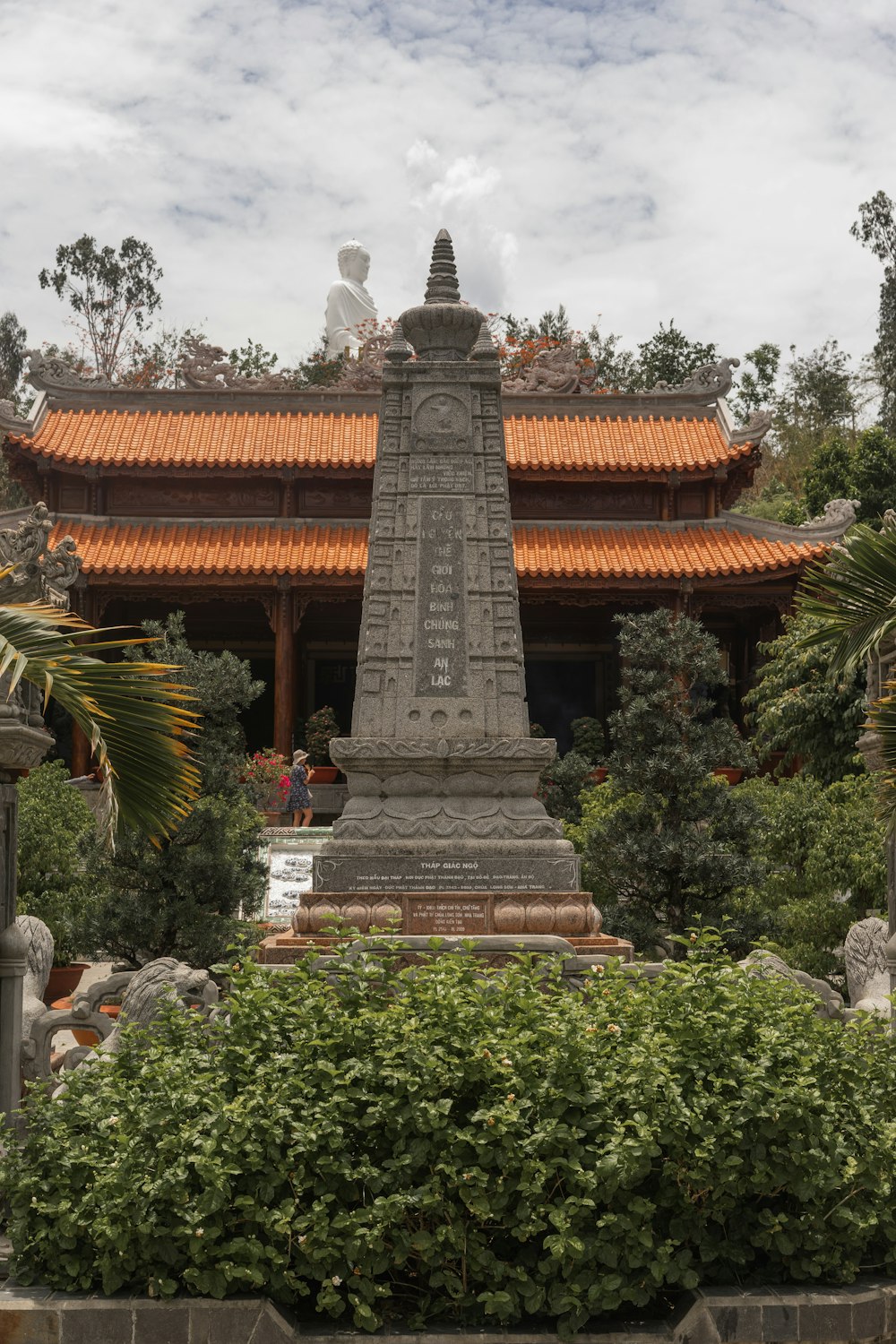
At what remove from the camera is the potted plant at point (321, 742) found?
21547 millimetres

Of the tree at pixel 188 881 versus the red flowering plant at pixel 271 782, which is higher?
the red flowering plant at pixel 271 782

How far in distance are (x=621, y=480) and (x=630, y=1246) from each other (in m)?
20.6

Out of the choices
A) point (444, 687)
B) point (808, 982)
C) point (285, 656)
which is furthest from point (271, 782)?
point (808, 982)

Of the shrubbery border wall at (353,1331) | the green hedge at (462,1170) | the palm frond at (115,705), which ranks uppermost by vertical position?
the palm frond at (115,705)

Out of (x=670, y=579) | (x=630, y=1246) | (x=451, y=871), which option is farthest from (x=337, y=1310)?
(x=670, y=579)

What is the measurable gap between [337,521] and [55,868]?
1258 centimetres

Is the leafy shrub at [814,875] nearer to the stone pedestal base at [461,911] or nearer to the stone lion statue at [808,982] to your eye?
the stone pedestal base at [461,911]

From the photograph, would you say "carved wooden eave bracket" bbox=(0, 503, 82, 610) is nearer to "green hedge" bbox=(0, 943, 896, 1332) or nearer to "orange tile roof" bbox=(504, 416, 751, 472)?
"green hedge" bbox=(0, 943, 896, 1332)

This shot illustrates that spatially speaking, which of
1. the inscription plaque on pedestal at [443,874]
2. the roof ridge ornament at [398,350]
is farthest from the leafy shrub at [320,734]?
the inscription plaque on pedestal at [443,874]

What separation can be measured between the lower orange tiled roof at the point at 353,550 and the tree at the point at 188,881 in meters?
10.4

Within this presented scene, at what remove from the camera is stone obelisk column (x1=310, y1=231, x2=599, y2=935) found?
8.38 m

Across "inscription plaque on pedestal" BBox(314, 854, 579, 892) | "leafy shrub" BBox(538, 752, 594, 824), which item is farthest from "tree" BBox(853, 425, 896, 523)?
"inscription plaque on pedestal" BBox(314, 854, 579, 892)

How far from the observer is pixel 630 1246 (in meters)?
4.16

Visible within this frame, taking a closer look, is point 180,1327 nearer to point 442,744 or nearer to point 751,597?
point 442,744
